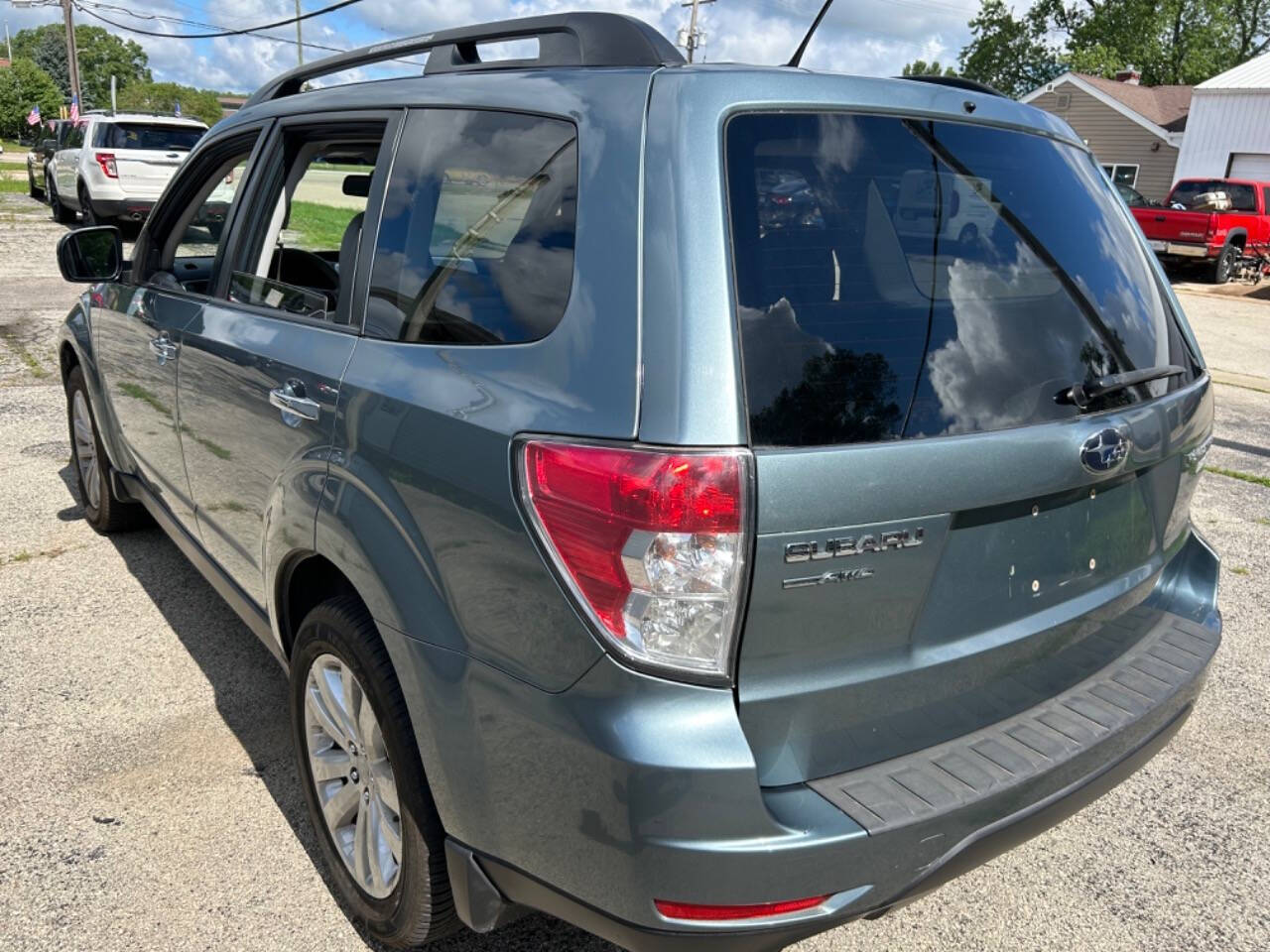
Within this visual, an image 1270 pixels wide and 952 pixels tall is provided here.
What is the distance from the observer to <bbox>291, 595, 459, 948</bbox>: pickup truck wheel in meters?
2.11

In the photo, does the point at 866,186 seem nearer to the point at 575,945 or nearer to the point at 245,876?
the point at 575,945

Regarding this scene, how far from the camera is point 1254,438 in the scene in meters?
7.89

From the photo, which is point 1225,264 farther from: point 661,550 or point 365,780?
point 661,550

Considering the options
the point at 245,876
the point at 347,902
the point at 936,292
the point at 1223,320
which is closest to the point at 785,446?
the point at 936,292

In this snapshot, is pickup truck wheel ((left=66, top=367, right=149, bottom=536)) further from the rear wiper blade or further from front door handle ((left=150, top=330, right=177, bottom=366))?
the rear wiper blade

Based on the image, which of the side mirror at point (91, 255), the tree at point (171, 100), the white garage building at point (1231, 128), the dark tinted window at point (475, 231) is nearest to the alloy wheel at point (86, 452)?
the side mirror at point (91, 255)

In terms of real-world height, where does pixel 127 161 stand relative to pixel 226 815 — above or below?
above

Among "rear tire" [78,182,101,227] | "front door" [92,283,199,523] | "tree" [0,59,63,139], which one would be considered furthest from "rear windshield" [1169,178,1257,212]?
"tree" [0,59,63,139]

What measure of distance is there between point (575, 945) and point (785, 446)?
4.67 ft

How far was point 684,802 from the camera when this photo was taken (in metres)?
1.64

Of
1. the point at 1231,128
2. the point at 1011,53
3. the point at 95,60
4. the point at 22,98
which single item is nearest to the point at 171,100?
the point at 22,98

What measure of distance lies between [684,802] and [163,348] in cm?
254

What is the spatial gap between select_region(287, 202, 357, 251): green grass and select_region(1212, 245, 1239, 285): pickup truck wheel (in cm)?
2220

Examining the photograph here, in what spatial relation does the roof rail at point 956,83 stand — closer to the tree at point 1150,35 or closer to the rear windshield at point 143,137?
the rear windshield at point 143,137
